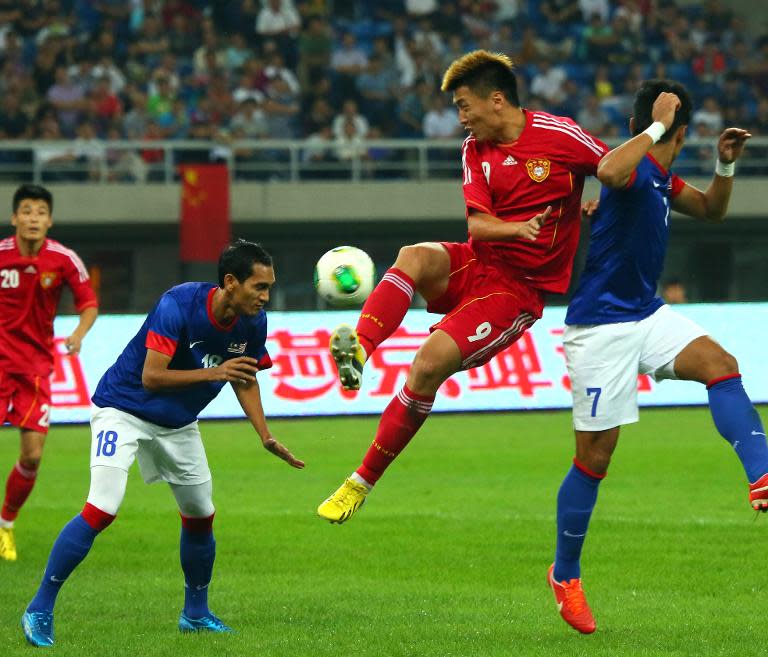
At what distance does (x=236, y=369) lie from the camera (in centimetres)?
640

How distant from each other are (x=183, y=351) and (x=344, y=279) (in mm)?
874

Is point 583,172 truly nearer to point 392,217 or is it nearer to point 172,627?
point 172,627

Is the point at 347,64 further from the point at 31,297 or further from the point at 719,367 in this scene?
the point at 719,367

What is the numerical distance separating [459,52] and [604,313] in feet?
62.3

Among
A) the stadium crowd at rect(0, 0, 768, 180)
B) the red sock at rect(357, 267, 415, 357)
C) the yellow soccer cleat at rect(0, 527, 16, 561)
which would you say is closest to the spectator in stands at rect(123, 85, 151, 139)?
the stadium crowd at rect(0, 0, 768, 180)

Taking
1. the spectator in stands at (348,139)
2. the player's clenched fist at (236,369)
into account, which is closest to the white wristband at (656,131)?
the player's clenched fist at (236,369)

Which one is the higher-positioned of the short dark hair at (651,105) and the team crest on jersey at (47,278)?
the short dark hair at (651,105)

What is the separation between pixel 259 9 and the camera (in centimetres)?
2495

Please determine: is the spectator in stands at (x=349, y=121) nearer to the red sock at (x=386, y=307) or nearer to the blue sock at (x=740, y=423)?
the red sock at (x=386, y=307)

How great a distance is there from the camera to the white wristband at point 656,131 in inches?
250

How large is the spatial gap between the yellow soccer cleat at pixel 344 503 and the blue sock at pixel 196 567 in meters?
0.88

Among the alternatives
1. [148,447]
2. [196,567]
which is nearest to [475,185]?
[148,447]

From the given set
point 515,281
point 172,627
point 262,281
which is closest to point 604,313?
point 515,281

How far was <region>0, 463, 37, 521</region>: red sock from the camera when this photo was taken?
973 cm
